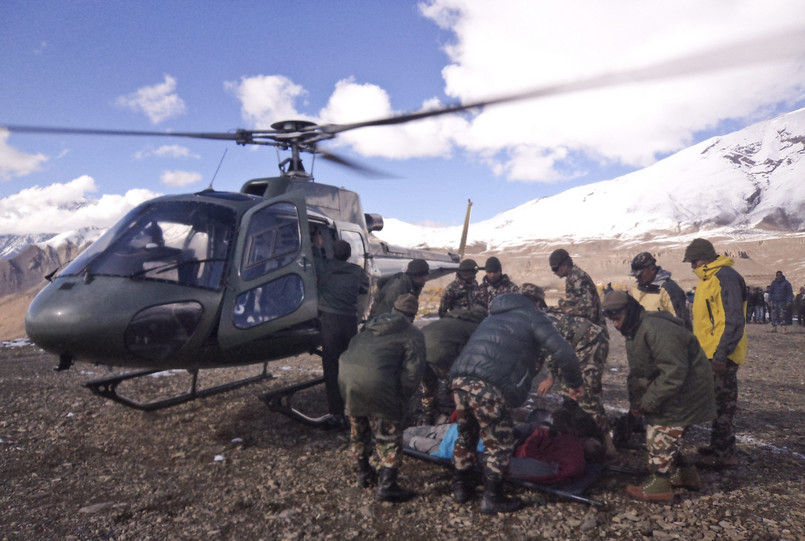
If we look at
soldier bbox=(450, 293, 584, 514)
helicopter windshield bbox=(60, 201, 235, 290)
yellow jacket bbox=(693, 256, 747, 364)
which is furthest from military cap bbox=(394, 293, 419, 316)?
yellow jacket bbox=(693, 256, 747, 364)

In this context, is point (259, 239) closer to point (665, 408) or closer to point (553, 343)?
point (553, 343)

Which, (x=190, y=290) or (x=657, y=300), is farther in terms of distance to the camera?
(x=657, y=300)

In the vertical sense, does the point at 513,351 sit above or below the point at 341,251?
below

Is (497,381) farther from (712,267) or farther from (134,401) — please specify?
(134,401)

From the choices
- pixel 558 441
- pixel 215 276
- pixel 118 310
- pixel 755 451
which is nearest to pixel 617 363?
pixel 755 451

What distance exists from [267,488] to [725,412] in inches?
155

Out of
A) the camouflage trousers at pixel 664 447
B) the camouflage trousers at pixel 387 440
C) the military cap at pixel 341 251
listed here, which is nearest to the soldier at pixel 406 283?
the military cap at pixel 341 251

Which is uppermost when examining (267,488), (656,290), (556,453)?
(656,290)

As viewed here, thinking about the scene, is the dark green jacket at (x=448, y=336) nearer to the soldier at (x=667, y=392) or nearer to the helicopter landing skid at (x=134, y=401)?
the soldier at (x=667, y=392)

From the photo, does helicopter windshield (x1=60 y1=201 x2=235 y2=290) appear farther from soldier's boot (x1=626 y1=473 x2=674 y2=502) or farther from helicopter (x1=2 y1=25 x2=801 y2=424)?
soldier's boot (x1=626 y1=473 x2=674 y2=502)

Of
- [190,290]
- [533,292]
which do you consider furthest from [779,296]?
[190,290]

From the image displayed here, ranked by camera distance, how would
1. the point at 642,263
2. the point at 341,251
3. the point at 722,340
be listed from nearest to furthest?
1. the point at 722,340
2. the point at 642,263
3. the point at 341,251

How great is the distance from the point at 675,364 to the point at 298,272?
3.44 metres

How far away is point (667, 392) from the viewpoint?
353 cm
